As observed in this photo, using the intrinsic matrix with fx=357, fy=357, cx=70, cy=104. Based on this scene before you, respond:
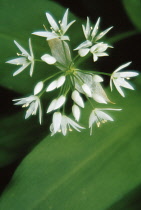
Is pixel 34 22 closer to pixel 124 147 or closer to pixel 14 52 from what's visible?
pixel 14 52

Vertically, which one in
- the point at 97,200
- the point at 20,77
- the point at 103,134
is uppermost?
the point at 20,77

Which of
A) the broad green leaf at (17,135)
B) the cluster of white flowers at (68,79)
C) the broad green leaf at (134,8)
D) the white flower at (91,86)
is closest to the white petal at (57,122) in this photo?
the cluster of white flowers at (68,79)

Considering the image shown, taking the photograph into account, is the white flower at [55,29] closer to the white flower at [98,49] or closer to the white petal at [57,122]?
the white flower at [98,49]

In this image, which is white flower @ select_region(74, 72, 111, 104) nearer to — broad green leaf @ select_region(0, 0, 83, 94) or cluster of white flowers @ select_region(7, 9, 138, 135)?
cluster of white flowers @ select_region(7, 9, 138, 135)

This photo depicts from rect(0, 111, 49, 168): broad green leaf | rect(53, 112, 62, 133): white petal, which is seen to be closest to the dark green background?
rect(0, 111, 49, 168): broad green leaf

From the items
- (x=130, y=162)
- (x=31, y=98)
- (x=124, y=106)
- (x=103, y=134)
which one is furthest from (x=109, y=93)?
(x=31, y=98)

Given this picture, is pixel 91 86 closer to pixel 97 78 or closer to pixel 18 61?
pixel 97 78
